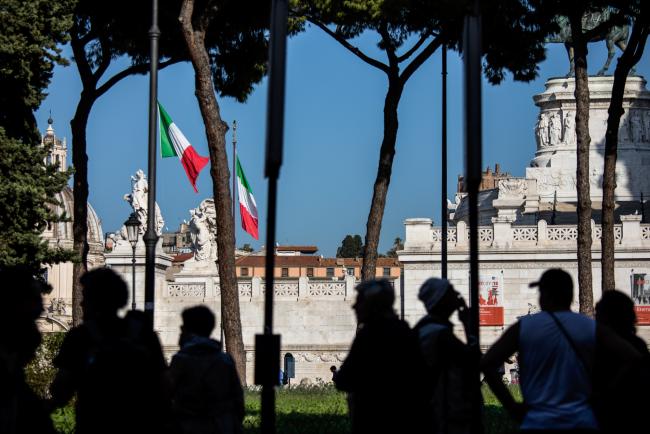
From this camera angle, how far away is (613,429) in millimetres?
6625

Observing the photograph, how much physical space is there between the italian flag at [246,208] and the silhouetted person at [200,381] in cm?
2542

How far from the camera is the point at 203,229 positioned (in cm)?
4350

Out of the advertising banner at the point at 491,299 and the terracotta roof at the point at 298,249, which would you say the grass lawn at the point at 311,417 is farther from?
the terracotta roof at the point at 298,249

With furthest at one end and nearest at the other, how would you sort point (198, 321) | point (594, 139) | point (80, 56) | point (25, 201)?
point (594, 139), point (80, 56), point (25, 201), point (198, 321)

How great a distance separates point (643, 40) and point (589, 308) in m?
4.39

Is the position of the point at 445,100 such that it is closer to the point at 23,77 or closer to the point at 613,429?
the point at 23,77

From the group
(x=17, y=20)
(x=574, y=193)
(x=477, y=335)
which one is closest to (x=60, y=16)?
(x=17, y=20)

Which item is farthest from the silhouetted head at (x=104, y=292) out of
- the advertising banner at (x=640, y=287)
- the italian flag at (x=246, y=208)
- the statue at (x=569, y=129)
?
the statue at (x=569, y=129)

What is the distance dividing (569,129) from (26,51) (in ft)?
92.2

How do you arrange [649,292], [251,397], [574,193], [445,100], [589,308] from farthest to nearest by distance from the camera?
[574,193], [649,292], [445,100], [589,308], [251,397]

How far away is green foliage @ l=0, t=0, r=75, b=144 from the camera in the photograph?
20.9 m

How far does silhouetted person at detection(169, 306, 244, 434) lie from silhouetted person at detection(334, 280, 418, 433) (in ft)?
4.40

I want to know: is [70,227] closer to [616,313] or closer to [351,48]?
[351,48]

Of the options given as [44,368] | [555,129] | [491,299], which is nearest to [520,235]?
[491,299]
